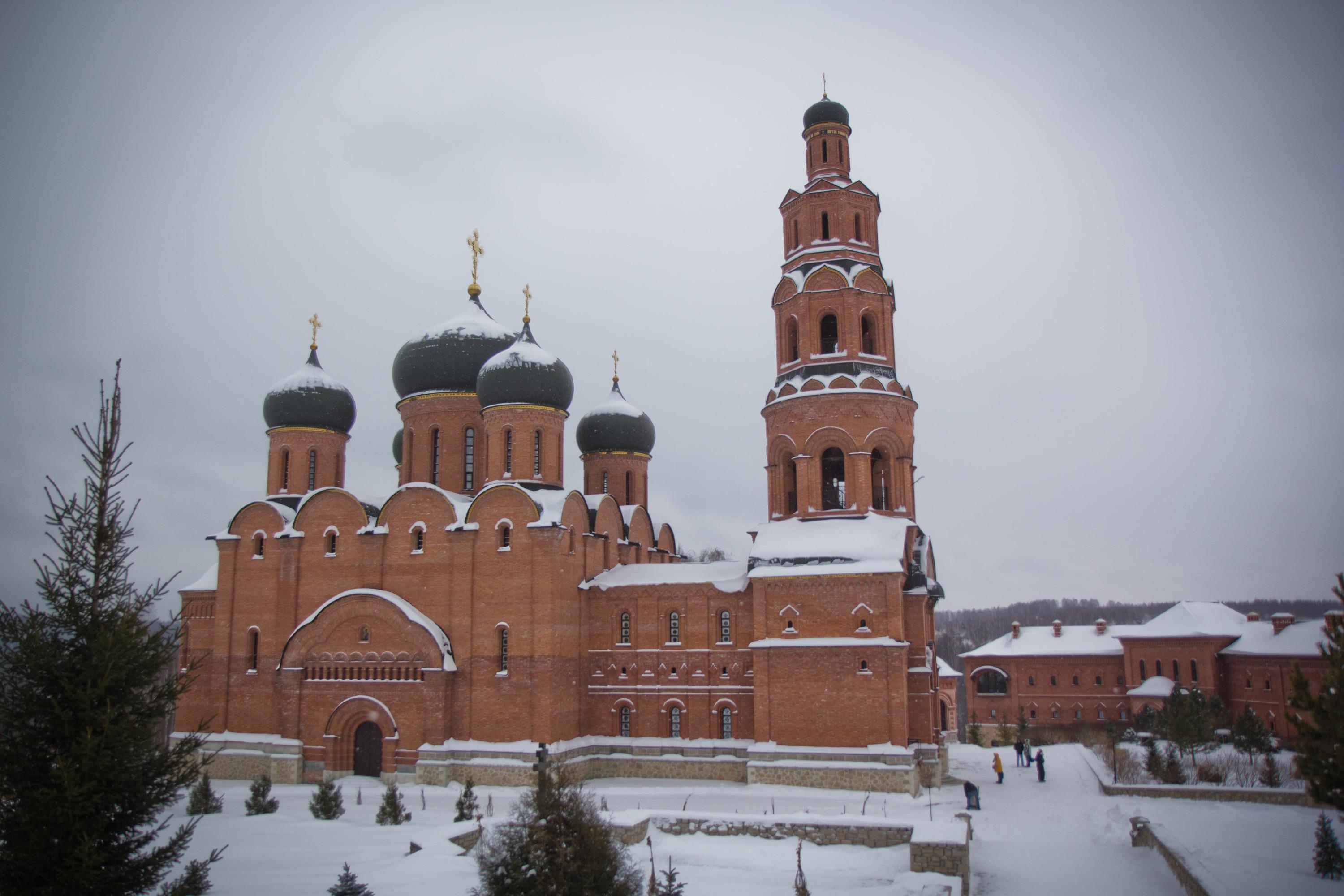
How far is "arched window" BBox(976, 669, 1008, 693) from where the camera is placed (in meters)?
42.9

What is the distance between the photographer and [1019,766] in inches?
925

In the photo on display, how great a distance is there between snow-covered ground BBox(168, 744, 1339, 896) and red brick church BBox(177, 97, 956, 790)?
1631 mm

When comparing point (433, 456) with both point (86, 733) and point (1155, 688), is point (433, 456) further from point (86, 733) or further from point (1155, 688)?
point (1155, 688)

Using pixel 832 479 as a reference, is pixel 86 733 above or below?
below

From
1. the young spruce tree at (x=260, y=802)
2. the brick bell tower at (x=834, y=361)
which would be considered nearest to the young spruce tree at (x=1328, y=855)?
the brick bell tower at (x=834, y=361)

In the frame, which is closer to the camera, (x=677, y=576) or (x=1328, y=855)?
(x=1328, y=855)

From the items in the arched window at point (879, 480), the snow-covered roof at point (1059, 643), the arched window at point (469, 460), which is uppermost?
the arched window at point (469, 460)

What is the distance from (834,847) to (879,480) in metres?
10.1

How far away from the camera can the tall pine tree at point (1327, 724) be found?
9.47 m

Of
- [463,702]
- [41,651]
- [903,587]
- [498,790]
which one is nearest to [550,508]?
[463,702]

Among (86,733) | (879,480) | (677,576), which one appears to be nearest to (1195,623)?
(879,480)

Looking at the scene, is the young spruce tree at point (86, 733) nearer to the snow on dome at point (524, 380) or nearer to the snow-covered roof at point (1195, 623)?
the snow on dome at point (524, 380)

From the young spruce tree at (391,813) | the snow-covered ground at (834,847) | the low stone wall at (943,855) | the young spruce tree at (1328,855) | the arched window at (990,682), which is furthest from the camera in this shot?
the arched window at (990,682)

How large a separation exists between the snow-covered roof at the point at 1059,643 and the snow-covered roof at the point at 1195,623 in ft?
3.69
